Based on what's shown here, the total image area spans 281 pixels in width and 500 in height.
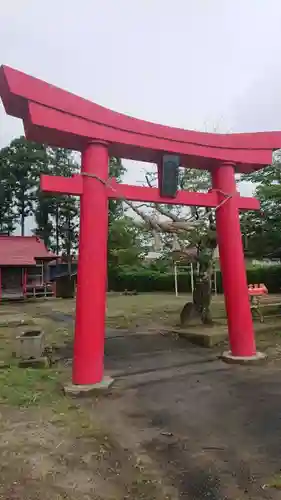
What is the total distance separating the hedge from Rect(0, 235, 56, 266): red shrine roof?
26.7 ft

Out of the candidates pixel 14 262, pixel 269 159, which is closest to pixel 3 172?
pixel 14 262

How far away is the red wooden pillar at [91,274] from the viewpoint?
567 cm

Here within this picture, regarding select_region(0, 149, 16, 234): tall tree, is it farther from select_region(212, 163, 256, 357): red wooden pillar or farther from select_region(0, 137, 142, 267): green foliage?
select_region(212, 163, 256, 357): red wooden pillar

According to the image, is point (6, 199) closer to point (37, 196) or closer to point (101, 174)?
point (37, 196)

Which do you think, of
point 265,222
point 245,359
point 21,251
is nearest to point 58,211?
point 21,251

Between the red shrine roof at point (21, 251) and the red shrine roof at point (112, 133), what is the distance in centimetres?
1902

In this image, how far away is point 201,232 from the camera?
9773mm

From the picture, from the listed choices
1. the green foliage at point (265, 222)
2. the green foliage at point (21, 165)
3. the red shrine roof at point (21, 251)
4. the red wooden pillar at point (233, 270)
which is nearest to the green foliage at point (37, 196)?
the green foliage at point (21, 165)

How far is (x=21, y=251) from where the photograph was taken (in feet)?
83.7

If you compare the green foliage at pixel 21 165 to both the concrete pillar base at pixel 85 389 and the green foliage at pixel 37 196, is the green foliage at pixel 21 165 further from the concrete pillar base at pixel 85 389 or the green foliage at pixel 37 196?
the concrete pillar base at pixel 85 389

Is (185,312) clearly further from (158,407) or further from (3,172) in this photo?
(3,172)

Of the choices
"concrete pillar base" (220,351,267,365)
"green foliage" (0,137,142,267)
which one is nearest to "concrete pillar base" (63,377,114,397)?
"concrete pillar base" (220,351,267,365)

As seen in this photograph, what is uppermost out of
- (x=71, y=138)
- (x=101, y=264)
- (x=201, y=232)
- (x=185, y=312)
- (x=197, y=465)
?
(x=71, y=138)

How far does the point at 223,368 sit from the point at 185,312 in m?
4.08
